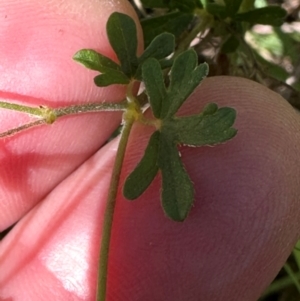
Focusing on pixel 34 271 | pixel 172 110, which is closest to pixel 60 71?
pixel 172 110

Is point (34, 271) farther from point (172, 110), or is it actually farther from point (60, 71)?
point (172, 110)

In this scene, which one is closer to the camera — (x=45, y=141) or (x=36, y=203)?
(x=45, y=141)

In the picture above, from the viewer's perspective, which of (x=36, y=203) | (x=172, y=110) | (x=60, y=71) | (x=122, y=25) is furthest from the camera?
(x=36, y=203)

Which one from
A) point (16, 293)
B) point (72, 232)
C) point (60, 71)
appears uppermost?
point (60, 71)

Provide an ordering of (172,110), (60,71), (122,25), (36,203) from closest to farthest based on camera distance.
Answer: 1. (172,110)
2. (122,25)
3. (60,71)
4. (36,203)

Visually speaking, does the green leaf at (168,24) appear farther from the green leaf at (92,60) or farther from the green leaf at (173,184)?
the green leaf at (173,184)

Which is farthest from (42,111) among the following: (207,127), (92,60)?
(207,127)

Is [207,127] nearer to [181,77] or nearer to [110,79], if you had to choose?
[181,77]
